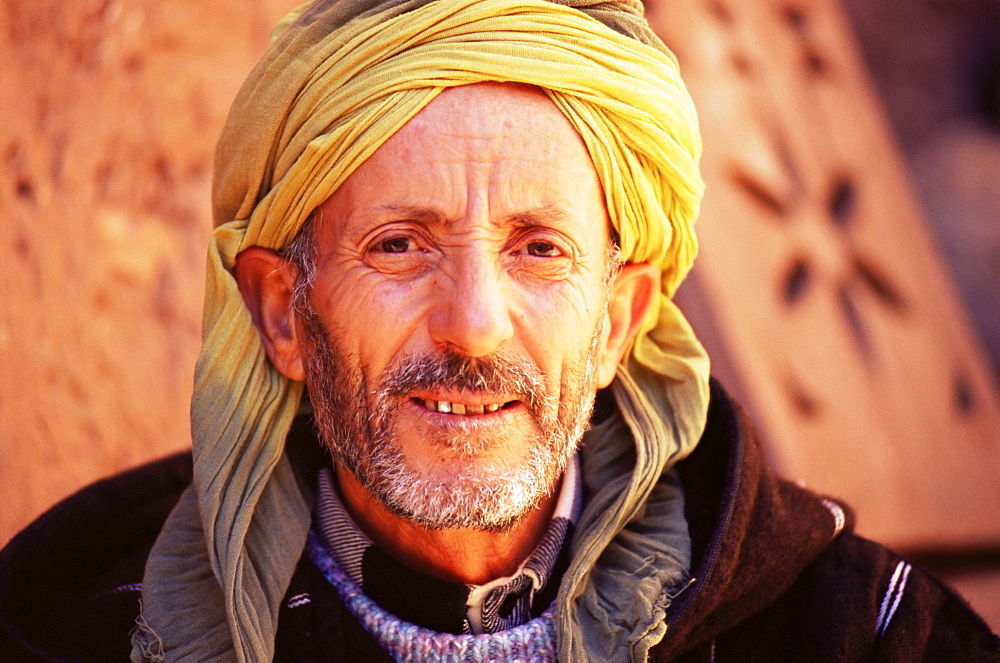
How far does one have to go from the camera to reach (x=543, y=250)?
2.23m

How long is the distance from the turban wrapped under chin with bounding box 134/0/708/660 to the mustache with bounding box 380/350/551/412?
0.37 m

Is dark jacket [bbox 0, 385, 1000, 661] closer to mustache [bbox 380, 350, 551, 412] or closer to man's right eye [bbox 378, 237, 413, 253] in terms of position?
mustache [bbox 380, 350, 551, 412]

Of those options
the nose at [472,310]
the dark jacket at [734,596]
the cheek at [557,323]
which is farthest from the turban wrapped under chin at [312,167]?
the nose at [472,310]

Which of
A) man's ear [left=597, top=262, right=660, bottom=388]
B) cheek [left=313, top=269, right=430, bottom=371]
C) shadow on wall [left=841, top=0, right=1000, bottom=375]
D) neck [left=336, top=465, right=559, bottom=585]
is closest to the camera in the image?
cheek [left=313, top=269, right=430, bottom=371]

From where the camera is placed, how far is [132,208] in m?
3.48

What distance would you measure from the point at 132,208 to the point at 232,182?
4.31 feet

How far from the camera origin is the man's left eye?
7.30 feet

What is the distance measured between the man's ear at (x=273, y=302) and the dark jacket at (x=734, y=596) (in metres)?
0.51

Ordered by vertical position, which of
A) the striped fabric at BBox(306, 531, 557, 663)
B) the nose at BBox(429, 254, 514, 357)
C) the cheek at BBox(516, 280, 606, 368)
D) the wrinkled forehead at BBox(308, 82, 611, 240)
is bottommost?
the striped fabric at BBox(306, 531, 557, 663)

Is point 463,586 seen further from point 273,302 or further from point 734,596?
point 273,302

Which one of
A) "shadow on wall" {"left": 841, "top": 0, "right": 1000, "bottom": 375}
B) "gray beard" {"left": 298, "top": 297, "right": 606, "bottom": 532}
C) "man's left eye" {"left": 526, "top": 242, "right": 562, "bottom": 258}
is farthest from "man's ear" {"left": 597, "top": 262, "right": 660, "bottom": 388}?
"shadow on wall" {"left": 841, "top": 0, "right": 1000, "bottom": 375}

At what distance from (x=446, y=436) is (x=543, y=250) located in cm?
49

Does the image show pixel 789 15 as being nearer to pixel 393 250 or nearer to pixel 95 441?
pixel 393 250

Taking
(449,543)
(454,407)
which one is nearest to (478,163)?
(454,407)
